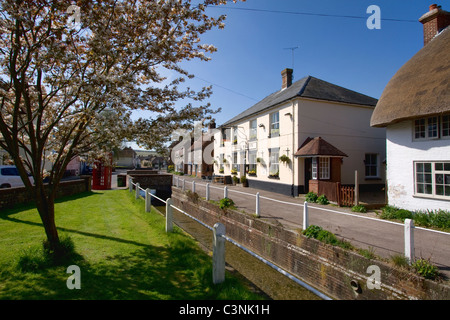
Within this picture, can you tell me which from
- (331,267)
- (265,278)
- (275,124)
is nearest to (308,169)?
(275,124)

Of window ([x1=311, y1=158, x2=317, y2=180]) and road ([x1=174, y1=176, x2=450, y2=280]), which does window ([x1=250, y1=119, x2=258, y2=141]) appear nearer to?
window ([x1=311, y1=158, x2=317, y2=180])

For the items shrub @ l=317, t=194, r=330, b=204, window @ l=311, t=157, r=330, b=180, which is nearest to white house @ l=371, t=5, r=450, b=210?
shrub @ l=317, t=194, r=330, b=204

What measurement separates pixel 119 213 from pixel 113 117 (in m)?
7.01

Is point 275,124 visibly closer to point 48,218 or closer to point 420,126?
point 420,126

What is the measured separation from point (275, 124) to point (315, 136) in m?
3.59

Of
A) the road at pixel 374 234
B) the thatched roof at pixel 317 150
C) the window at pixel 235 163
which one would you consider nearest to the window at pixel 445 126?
the road at pixel 374 234

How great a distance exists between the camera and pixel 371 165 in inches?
722

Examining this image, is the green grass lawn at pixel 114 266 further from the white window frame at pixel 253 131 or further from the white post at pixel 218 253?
the white window frame at pixel 253 131

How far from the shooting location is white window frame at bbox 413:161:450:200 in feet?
30.1

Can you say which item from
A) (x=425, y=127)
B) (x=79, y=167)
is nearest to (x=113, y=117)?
(x=425, y=127)

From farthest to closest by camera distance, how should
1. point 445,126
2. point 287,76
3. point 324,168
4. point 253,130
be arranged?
point 253,130 → point 287,76 → point 324,168 → point 445,126

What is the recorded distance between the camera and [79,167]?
3962 centimetres
